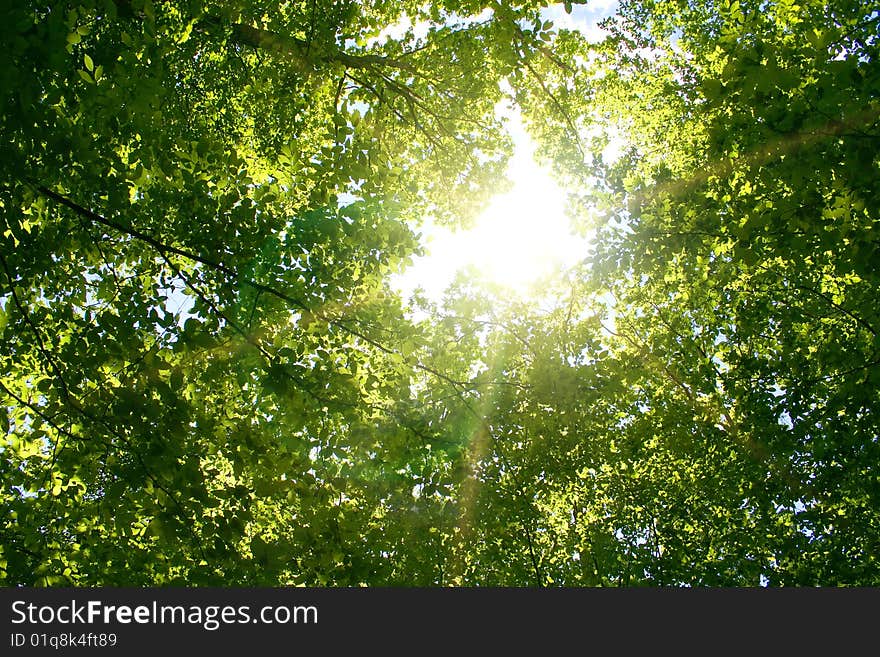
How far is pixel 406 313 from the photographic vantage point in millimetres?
4969

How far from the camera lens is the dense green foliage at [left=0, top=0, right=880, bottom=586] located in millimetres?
3491

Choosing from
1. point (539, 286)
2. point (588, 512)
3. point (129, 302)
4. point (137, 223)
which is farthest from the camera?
point (588, 512)

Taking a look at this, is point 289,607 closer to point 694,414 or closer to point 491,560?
point 491,560

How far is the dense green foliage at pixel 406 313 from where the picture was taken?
11.5 ft

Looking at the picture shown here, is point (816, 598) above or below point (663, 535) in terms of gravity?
→ below

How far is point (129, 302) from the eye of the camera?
414 cm

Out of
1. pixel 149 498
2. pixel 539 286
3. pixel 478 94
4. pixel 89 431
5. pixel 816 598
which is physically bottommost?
pixel 816 598

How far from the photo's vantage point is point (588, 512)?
10062 mm

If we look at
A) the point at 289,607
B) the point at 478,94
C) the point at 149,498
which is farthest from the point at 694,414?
the point at 149,498

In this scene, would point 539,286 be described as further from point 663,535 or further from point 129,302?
point 129,302

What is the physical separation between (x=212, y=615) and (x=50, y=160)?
3.22 metres

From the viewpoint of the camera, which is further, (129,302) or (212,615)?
(129,302)

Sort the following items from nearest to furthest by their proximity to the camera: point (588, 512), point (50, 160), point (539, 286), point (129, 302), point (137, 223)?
point (50, 160), point (129, 302), point (137, 223), point (539, 286), point (588, 512)

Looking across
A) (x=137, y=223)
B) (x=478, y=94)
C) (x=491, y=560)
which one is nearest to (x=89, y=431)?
(x=137, y=223)
